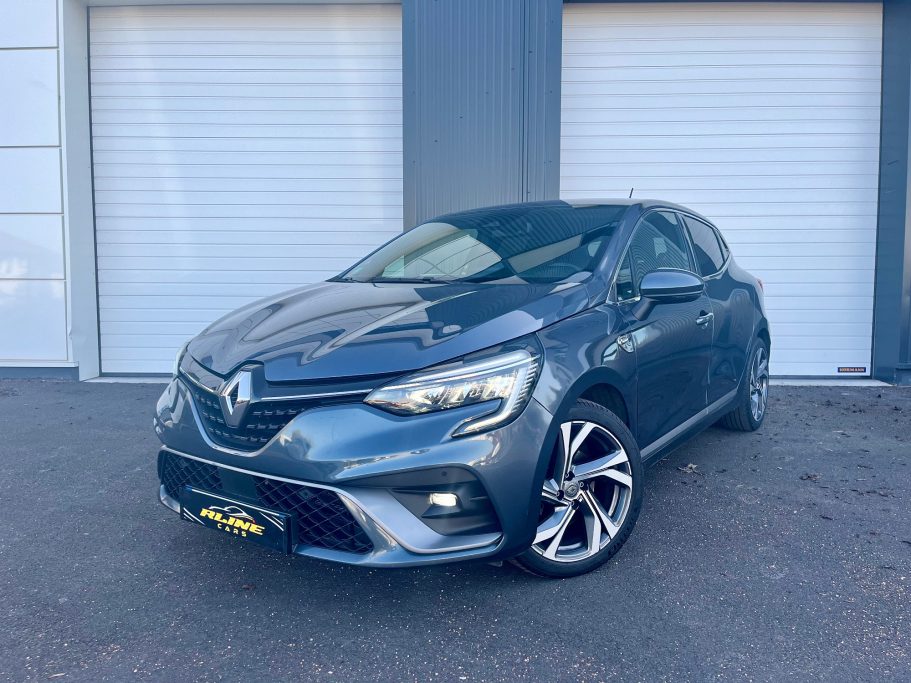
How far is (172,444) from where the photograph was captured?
2582 mm

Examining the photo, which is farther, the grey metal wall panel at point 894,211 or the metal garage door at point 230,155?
the metal garage door at point 230,155

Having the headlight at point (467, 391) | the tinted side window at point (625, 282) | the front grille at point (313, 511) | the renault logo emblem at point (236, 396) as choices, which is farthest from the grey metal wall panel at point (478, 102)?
the front grille at point (313, 511)

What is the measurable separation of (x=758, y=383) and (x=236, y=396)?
380 cm

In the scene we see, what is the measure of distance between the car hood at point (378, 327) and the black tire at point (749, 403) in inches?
87.7

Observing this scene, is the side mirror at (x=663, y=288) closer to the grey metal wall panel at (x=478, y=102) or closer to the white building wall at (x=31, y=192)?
the grey metal wall panel at (x=478, y=102)

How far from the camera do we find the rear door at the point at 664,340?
3002mm

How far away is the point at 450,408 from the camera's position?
223cm

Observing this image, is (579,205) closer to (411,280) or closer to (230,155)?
(411,280)

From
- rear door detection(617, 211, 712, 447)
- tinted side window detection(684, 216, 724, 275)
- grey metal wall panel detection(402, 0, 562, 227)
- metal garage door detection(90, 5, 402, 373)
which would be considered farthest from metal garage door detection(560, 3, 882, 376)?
rear door detection(617, 211, 712, 447)

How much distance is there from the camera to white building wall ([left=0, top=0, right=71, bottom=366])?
22.4ft

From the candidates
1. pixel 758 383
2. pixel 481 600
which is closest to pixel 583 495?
pixel 481 600

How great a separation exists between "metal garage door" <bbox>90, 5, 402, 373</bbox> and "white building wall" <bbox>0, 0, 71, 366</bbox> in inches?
19.5

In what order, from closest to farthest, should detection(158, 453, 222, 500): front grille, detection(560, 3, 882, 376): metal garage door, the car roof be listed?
detection(158, 453, 222, 500): front grille
the car roof
detection(560, 3, 882, 376): metal garage door

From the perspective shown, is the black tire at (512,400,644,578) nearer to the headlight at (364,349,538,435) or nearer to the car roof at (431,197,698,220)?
the headlight at (364,349,538,435)
